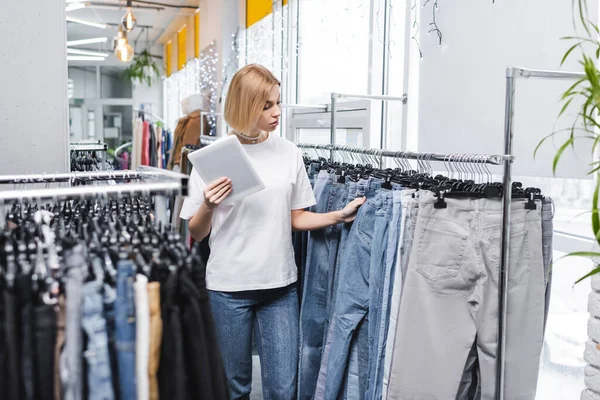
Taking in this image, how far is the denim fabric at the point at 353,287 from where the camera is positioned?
201 cm

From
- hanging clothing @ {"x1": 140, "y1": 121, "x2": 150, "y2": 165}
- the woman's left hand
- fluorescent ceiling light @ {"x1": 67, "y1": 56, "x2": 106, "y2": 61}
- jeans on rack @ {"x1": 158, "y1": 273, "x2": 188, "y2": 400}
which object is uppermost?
fluorescent ceiling light @ {"x1": 67, "y1": 56, "x2": 106, "y2": 61}

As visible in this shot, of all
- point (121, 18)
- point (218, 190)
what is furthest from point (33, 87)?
point (121, 18)

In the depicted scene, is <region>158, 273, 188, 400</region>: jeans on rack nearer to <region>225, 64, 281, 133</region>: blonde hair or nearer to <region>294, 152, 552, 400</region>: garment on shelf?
<region>294, 152, 552, 400</region>: garment on shelf

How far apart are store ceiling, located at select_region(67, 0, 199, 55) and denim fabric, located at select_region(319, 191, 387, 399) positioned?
7490 mm

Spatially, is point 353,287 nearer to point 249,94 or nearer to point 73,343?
point 249,94

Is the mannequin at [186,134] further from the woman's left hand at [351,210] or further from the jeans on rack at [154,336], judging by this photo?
the jeans on rack at [154,336]

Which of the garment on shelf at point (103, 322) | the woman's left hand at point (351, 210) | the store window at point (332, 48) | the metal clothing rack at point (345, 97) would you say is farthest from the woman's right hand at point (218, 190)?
the store window at point (332, 48)

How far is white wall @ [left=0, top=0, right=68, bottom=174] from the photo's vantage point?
92.8 inches

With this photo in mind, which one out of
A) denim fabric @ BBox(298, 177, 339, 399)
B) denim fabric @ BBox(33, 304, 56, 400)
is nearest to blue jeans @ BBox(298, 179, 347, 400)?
denim fabric @ BBox(298, 177, 339, 399)

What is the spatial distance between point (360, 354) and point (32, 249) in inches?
48.6

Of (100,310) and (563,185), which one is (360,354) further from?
(100,310)

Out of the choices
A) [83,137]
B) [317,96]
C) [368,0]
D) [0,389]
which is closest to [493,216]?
[0,389]

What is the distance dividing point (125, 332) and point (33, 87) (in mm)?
1674

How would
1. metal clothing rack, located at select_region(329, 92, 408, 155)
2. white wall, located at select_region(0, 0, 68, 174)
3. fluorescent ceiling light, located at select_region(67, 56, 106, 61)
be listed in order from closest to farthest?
white wall, located at select_region(0, 0, 68, 174), metal clothing rack, located at select_region(329, 92, 408, 155), fluorescent ceiling light, located at select_region(67, 56, 106, 61)
